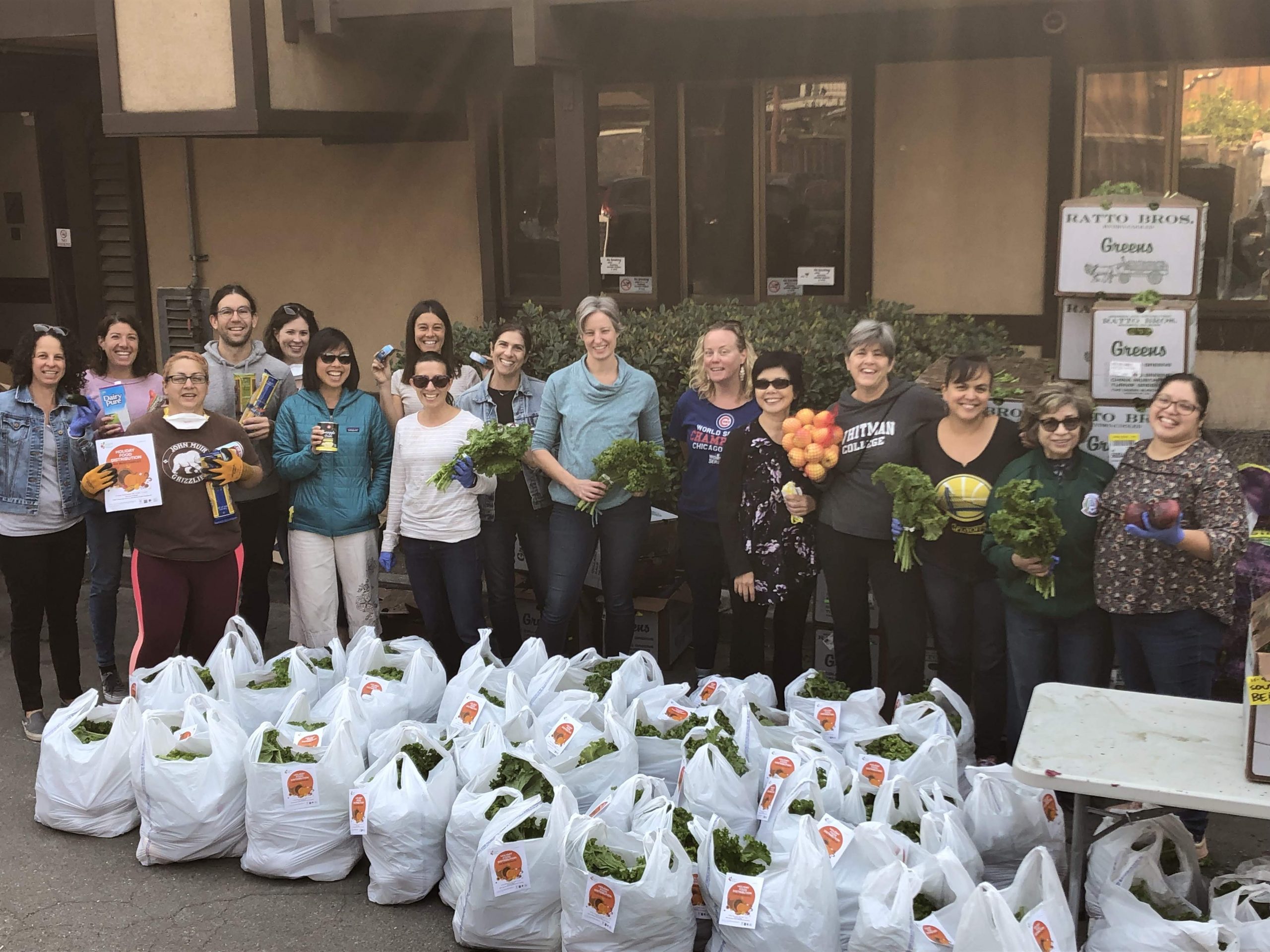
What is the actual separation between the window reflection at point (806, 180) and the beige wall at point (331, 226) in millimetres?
2549

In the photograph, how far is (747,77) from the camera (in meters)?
9.62

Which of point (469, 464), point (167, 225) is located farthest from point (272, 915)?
point (167, 225)

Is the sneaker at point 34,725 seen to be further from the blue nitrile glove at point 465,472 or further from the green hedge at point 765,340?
the green hedge at point 765,340

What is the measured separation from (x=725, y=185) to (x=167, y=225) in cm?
549

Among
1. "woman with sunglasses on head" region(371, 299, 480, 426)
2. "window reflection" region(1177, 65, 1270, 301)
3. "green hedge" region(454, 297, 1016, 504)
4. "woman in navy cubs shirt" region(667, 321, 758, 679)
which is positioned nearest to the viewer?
"woman in navy cubs shirt" region(667, 321, 758, 679)

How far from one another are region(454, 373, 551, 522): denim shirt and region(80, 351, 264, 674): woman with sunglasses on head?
1.14 m

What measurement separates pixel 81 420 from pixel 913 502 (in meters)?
3.96

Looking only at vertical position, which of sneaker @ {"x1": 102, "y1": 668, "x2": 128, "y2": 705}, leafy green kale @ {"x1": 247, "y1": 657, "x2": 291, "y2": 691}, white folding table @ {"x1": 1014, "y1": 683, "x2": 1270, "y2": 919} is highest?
white folding table @ {"x1": 1014, "y1": 683, "x2": 1270, "y2": 919}

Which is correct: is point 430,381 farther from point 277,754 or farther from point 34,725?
point 34,725

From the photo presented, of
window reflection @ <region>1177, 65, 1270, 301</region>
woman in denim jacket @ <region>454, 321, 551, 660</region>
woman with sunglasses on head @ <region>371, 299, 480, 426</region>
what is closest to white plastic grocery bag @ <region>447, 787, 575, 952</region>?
woman in denim jacket @ <region>454, 321, 551, 660</region>

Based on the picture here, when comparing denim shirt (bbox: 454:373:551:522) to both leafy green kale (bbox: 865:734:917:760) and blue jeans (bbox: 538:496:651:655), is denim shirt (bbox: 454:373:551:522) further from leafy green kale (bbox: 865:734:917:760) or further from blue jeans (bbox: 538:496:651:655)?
leafy green kale (bbox: 865:734:917:760)

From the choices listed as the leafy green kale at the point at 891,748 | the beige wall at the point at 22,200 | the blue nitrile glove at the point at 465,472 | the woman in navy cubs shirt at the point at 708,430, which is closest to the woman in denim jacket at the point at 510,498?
the blue nitrile glove at the point at 465,472

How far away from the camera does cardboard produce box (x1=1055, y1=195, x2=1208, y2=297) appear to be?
5344 millimetres

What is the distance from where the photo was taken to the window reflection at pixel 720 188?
9.79 metres
